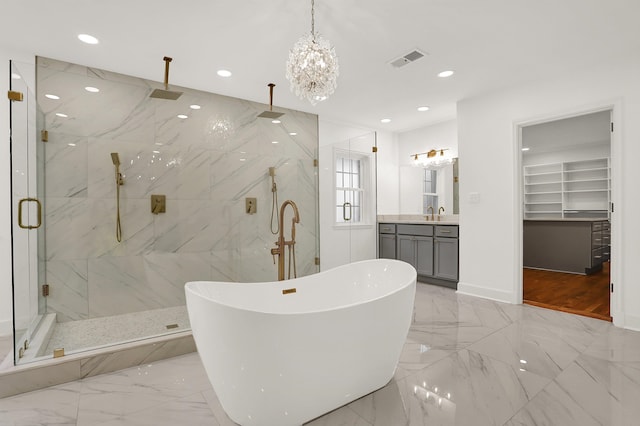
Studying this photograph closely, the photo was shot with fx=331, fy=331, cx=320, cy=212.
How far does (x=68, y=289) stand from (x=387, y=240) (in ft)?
12.6

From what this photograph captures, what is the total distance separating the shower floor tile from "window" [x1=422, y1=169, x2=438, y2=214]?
3.89m

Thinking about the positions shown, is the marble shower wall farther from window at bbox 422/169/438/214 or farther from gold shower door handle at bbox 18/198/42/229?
window at bbox 422/169/438/214

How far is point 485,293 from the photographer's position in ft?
12.5

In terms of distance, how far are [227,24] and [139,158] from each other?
1.23 m

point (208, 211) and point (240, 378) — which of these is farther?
point (208, 211)

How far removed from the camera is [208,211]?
286 cm

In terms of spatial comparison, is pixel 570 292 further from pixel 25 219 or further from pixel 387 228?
pixel 25 219

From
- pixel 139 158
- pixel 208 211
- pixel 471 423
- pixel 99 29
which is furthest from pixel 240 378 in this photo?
pixel 99 29

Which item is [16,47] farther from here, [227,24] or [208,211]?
[208,211]

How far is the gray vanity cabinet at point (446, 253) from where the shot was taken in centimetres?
420

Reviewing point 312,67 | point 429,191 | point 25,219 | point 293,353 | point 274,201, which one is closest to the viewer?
point 293,353

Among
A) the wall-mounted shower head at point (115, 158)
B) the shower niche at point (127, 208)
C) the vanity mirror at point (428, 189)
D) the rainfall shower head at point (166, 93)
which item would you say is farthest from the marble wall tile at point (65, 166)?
the vanity mirror at point (428, 189)

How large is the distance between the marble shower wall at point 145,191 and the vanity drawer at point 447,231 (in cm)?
208

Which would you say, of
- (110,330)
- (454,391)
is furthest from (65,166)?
(454,391)
